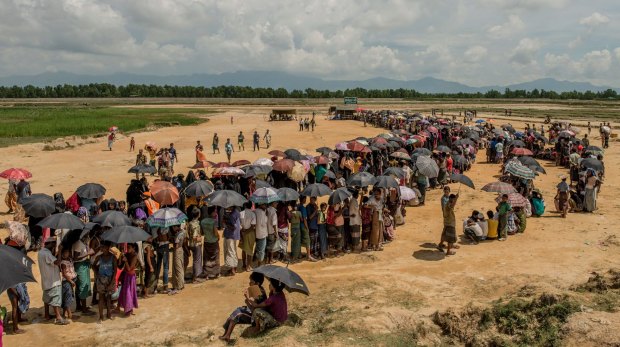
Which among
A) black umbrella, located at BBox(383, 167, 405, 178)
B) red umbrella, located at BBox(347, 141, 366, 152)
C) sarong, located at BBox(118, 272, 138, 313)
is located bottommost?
sarong, located at BBox(118, 272, 138, 313)

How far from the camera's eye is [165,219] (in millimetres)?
9070

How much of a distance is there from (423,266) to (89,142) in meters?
33.5

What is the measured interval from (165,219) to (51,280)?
2.19 meters

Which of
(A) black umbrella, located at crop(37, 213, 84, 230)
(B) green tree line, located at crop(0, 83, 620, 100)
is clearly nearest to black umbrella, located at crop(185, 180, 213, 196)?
(A) black umbrella, located at crop(37, 213, 84, 230)

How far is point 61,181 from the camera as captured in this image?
71.0 feet

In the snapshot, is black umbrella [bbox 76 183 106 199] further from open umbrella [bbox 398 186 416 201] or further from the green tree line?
the green tree line

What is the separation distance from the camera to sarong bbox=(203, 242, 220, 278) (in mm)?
9875

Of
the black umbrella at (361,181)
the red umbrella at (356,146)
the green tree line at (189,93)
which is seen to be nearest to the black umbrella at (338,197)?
the black umbrella at (361,181)

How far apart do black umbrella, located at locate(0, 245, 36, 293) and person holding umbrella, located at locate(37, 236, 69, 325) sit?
134cm

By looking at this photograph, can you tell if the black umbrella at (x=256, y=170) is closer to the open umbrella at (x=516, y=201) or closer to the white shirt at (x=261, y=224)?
the white shirt at (x=261, y=224)

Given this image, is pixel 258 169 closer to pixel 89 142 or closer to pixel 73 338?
pixel 73 338

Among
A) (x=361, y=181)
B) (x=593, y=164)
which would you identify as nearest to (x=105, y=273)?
(x=361, y=181)

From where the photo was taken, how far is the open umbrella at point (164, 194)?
1131 cm

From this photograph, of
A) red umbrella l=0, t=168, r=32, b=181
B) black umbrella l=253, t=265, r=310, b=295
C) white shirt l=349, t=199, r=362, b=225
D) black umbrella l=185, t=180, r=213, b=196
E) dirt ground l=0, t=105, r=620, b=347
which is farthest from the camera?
red umbrella l=0, t=168, r=32, b=181
